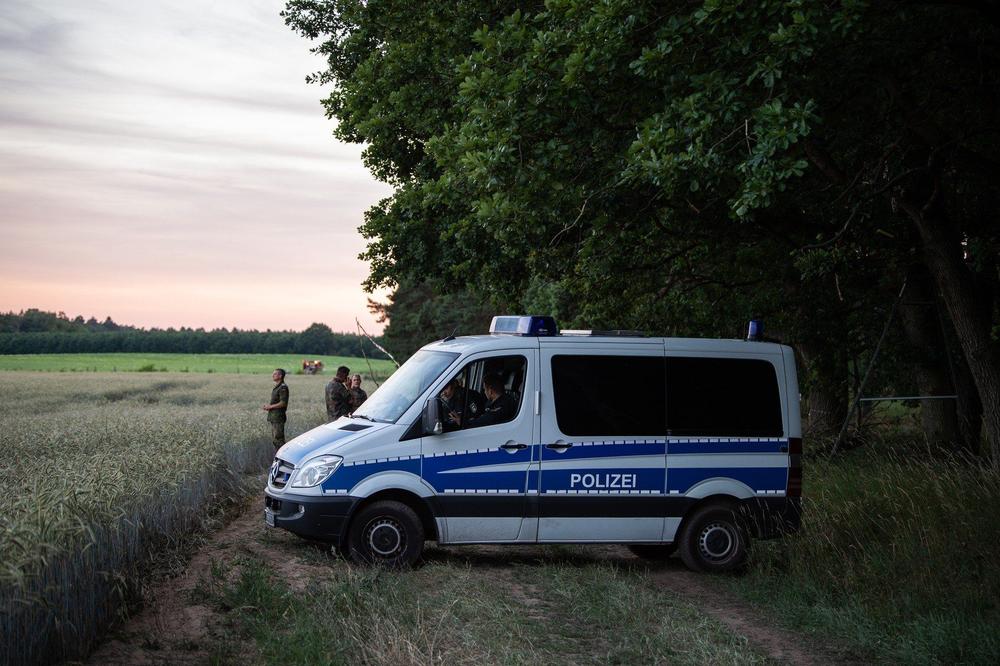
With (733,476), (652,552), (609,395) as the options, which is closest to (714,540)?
(733,476)

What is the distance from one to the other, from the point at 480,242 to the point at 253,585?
14.7 metres

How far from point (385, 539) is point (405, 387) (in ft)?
5.32

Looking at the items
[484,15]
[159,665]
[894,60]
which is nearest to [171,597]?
[159,665]

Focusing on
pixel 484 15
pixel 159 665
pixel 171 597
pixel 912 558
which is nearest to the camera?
pixel 159 665

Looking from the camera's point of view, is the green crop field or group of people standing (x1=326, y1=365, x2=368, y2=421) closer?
group of people standing (x1=326, y1=365, x2=368, y2=421)

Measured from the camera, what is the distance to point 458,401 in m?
10.8

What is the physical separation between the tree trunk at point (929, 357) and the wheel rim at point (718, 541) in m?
8.30

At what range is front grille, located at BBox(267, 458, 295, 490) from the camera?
10.9 metres

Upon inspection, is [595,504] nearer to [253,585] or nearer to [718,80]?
[253,585]

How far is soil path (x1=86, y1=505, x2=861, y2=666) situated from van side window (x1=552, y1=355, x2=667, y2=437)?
5.03 feet

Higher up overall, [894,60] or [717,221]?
[894,60]

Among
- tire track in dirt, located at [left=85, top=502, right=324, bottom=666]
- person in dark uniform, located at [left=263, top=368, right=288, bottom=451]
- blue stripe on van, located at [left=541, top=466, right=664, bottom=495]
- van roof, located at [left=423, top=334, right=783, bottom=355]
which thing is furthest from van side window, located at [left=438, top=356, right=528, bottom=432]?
person in dark uniform, located at [left=263, top=368, right=288, bottom=451]

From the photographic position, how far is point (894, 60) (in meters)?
13.0

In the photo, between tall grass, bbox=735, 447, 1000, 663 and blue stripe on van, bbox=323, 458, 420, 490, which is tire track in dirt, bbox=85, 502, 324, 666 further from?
tall grass, bbox=735, 447, 1000, 663
